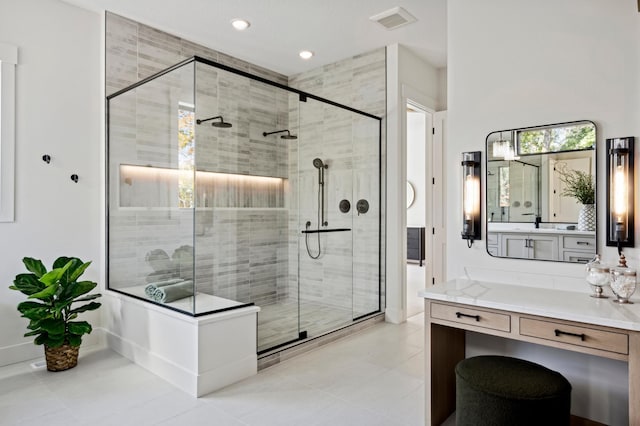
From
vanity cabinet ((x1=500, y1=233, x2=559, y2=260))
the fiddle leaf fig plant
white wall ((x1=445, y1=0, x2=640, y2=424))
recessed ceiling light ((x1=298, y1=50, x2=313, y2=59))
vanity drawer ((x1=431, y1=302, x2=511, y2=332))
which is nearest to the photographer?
vanity drawer ((x1=431, y1=302, x2=511, y2=332))

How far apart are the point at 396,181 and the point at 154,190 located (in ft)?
8.28

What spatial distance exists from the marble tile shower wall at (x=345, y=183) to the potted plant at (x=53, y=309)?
5.96ft

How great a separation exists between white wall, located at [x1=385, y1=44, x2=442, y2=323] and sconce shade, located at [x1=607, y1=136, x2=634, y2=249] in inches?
93.5

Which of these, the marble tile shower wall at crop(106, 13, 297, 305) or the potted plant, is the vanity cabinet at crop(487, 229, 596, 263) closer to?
the marble tile shower wall at crop(106, 13, 297, 305)

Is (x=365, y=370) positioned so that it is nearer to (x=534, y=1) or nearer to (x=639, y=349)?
(x=639, y=349)

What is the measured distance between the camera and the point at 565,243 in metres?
2.30

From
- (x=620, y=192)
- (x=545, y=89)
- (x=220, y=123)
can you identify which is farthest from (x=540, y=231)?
(x=220, y=123)

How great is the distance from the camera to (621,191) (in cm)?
211

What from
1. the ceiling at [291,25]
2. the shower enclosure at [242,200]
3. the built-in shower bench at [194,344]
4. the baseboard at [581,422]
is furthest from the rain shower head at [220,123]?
the baseboard at [581,422]

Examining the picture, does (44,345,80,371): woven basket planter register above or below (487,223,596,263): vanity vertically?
below

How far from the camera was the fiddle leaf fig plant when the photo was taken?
9.58 feet

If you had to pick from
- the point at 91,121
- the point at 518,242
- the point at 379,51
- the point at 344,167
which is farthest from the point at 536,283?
the point at 91,121

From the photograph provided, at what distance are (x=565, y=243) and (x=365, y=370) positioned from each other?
1.72 meters

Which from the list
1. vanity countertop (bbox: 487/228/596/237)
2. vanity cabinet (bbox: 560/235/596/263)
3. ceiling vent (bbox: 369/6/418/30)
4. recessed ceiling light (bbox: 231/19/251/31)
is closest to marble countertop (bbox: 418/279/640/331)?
vanity cabinet (bbox: 560/235/596/263)
